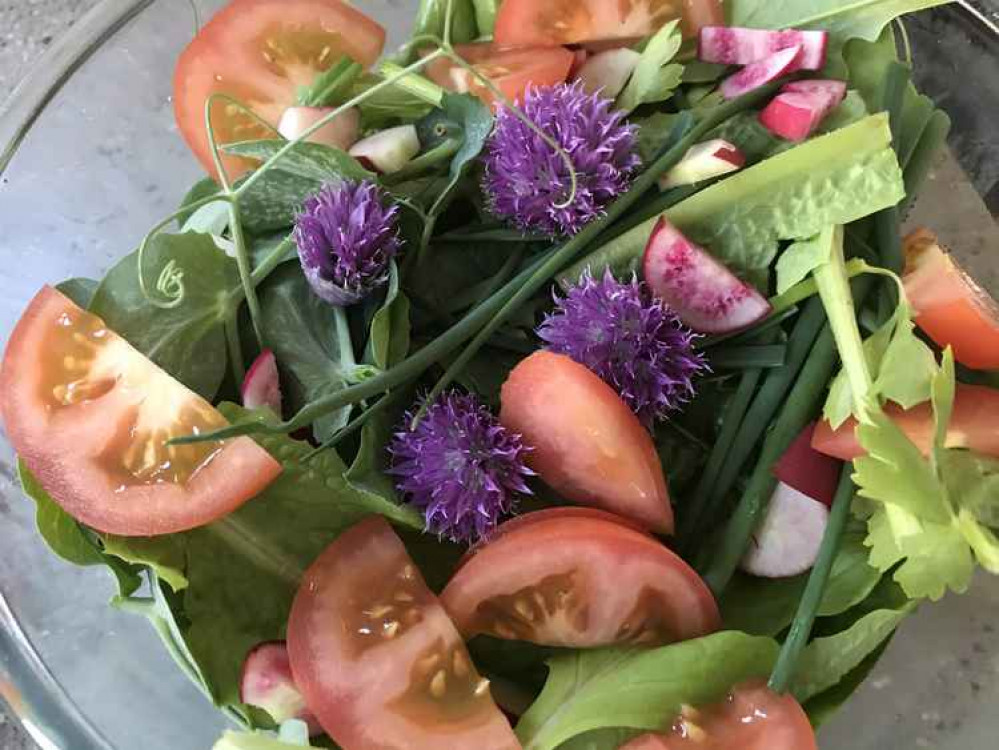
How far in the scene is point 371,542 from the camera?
0.76 meters

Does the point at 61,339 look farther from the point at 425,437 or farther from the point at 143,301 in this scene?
the point at 425,437

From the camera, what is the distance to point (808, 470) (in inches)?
30.1

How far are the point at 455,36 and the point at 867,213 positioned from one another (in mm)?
418

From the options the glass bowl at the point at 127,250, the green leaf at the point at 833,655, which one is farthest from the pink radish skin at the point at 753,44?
the green leaf at the point at 833,655

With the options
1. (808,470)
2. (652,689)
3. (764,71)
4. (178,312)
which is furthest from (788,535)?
(178,312)

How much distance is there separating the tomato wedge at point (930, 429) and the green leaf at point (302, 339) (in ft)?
1.22

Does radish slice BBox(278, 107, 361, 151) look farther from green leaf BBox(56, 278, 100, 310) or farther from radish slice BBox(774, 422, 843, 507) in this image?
radish slice BBox(774, 422, 843, 507)

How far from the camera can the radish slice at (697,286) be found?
0.78 m

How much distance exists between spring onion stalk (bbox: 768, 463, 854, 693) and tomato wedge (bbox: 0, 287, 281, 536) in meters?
0.38

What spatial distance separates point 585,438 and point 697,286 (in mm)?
154

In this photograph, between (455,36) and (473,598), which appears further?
(455,36)

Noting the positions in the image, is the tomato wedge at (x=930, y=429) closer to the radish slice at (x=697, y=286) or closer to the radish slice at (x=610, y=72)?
the radish slice at (x=697, y=286)

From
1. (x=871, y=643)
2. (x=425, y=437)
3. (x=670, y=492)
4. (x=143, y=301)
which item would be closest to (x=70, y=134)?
(x=143, y=301)

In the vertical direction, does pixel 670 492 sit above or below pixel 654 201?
below
